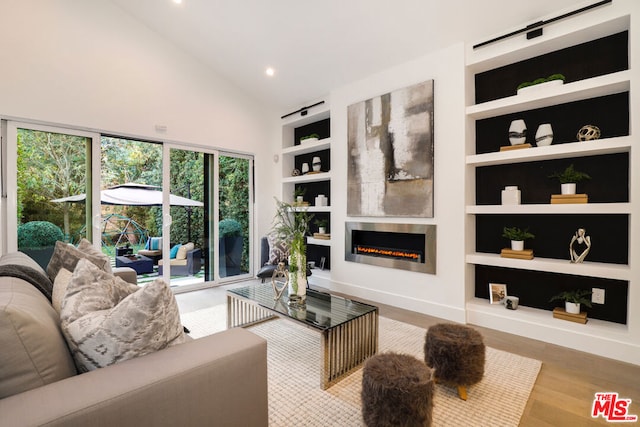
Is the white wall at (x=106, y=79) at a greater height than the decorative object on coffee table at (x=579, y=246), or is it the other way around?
the white wall at (x=106, y=79)

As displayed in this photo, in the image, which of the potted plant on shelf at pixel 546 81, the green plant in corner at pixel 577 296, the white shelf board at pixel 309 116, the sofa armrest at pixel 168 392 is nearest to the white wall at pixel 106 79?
the white shelf board at pixel 309 116

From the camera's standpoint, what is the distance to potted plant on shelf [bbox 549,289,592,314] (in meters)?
2.77

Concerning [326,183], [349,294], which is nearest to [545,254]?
[349,294]

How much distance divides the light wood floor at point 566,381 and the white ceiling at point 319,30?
303 centimetres

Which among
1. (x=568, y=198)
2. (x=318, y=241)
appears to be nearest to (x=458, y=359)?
(x=568, y=198)

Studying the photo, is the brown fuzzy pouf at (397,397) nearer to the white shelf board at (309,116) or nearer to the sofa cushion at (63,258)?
the sofa cushion at (63,258)

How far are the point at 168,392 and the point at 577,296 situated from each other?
3.38 m

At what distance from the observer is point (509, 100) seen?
3.03 m

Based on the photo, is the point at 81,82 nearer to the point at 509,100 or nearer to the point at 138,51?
the point at 138,51

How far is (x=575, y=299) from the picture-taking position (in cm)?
279

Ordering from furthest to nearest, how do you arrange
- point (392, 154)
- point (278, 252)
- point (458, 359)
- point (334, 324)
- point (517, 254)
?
point (278, 252), point (392, 154), point (517, 254), point (334, 324), point (458, 359)

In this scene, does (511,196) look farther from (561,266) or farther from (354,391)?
(354,391)

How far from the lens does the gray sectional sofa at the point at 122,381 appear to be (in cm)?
87

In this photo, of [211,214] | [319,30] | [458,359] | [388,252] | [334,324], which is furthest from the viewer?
[211,214]
